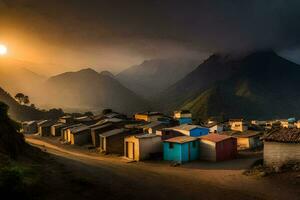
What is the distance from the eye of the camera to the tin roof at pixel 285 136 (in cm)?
3095

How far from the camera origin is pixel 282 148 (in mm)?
31656

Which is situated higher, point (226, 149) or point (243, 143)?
point (226, 149)

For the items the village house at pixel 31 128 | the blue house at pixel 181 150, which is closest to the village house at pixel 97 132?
the blue house at pixel 181 150

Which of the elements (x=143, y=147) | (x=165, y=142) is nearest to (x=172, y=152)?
(x=165, y=142)

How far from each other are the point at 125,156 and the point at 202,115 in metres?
145

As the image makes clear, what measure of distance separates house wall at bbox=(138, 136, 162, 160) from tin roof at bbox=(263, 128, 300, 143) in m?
16.2

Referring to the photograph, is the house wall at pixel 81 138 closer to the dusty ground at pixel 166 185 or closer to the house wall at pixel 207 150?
the house wall at pixel 207 150

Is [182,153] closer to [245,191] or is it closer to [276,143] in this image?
[276,143]

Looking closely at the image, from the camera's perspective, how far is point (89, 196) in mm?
21516

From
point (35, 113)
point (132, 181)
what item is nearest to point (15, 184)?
point (132, 181)

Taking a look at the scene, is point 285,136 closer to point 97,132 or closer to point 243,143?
point 243,143

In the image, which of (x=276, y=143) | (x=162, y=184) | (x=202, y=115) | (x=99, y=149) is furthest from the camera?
(x=202, y=115)

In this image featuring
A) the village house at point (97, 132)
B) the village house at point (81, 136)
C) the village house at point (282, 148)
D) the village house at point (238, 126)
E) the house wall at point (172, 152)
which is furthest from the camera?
the village house at point (238, 126)

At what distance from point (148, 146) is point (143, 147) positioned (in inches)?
30.9
